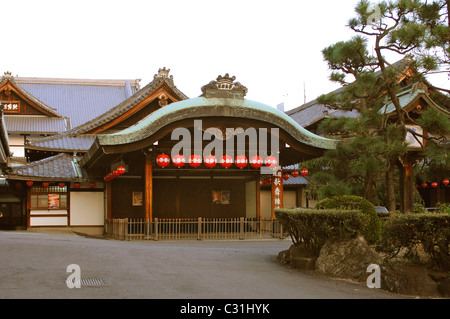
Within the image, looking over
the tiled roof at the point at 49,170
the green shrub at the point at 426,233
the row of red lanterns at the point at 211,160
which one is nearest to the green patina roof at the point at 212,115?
the row of red lanterns at the point at 211,160

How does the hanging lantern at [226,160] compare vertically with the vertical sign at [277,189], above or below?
above

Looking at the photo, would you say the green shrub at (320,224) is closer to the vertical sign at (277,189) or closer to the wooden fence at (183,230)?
the wooden fence at (183,230)

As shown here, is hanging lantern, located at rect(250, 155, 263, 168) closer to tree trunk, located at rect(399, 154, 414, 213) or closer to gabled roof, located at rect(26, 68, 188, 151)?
tree trunk, located at rect(399, 154, 414, 213)

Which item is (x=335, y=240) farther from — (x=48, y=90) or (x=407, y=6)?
(x=48, y=90)

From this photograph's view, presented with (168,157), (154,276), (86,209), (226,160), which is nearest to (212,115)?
(226,160)

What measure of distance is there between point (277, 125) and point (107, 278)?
11266 millimetres

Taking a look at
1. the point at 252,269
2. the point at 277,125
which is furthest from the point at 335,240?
the point at 277,125

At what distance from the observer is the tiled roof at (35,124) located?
3247 cm

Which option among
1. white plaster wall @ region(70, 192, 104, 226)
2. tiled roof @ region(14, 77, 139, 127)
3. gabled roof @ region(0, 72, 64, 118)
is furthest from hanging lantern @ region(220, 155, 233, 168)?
tiled roof @ region(14, 77, 139, 127)

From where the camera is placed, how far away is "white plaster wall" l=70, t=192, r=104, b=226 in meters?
24.4

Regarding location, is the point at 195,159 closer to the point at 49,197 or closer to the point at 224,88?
the point at 224,88

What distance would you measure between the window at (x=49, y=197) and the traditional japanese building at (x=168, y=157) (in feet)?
0.15

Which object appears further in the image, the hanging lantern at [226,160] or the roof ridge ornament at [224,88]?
the hanging lantern at [226,160]

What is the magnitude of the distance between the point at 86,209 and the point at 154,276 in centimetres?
1602
